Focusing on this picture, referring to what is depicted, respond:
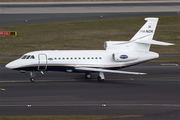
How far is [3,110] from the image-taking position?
23031 mm

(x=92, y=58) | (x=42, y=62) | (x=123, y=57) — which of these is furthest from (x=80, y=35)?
(x=42, y=62)

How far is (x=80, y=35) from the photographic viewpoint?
59.4 meters

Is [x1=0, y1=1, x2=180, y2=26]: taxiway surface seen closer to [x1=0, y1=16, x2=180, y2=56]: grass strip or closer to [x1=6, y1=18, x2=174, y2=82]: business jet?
[x1=0, y1=16, x2=180, y2=56]: grass strip

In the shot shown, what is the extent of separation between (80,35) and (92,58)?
26.5 meters

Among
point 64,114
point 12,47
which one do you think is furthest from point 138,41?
point 12,47

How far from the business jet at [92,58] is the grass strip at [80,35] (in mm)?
15898

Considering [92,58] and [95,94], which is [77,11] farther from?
[95,94]

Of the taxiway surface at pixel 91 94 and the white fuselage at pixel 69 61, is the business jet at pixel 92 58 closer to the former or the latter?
the white fuselage at pixel 69 61

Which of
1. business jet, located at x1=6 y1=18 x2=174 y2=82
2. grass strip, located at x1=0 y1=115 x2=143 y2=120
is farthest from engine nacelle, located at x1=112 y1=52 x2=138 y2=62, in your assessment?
grass strip, located at x1=0 y1=115 x2=143 y2=120

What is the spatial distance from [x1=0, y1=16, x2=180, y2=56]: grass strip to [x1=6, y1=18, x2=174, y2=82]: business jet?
15898 millimetres

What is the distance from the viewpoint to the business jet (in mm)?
32469

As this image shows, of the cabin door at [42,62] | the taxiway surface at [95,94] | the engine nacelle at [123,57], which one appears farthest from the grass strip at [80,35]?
the engine nacelle at [123,57]

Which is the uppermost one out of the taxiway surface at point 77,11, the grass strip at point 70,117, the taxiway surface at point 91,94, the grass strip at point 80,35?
the taxiway surface at point 77,11

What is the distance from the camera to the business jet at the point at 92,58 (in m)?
32.5
